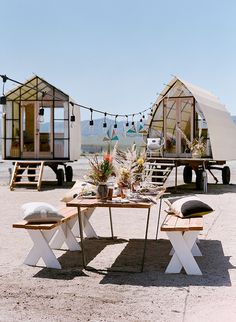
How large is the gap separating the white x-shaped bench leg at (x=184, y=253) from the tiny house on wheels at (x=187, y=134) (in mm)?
11229

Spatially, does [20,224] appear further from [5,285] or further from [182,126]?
[182,126]

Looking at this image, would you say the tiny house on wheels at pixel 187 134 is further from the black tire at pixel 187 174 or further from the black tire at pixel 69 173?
the black tire at pixel 69 173

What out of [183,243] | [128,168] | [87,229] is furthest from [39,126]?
[183,243]

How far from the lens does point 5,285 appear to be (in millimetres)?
5832

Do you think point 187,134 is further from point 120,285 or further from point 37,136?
point 120,285

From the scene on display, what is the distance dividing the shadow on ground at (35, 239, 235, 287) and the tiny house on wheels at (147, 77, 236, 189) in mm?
9597

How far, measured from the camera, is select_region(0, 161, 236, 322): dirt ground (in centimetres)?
489

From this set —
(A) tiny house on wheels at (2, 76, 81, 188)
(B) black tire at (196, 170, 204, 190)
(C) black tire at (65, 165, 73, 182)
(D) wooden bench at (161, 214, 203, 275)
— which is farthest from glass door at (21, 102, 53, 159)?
(D) wooden bench at (161, 214, 203, 275)

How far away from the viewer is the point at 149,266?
22.4 ft

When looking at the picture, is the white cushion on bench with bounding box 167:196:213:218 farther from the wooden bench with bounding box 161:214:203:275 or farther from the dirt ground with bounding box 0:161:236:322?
the dirt ground with bounding box 0:161:236:322

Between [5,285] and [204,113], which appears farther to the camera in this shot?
[204,113]

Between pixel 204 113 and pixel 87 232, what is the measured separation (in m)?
10.7

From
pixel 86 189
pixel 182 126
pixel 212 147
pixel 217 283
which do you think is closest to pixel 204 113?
pixel 212 147

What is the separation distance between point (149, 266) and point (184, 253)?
65 centimetres
